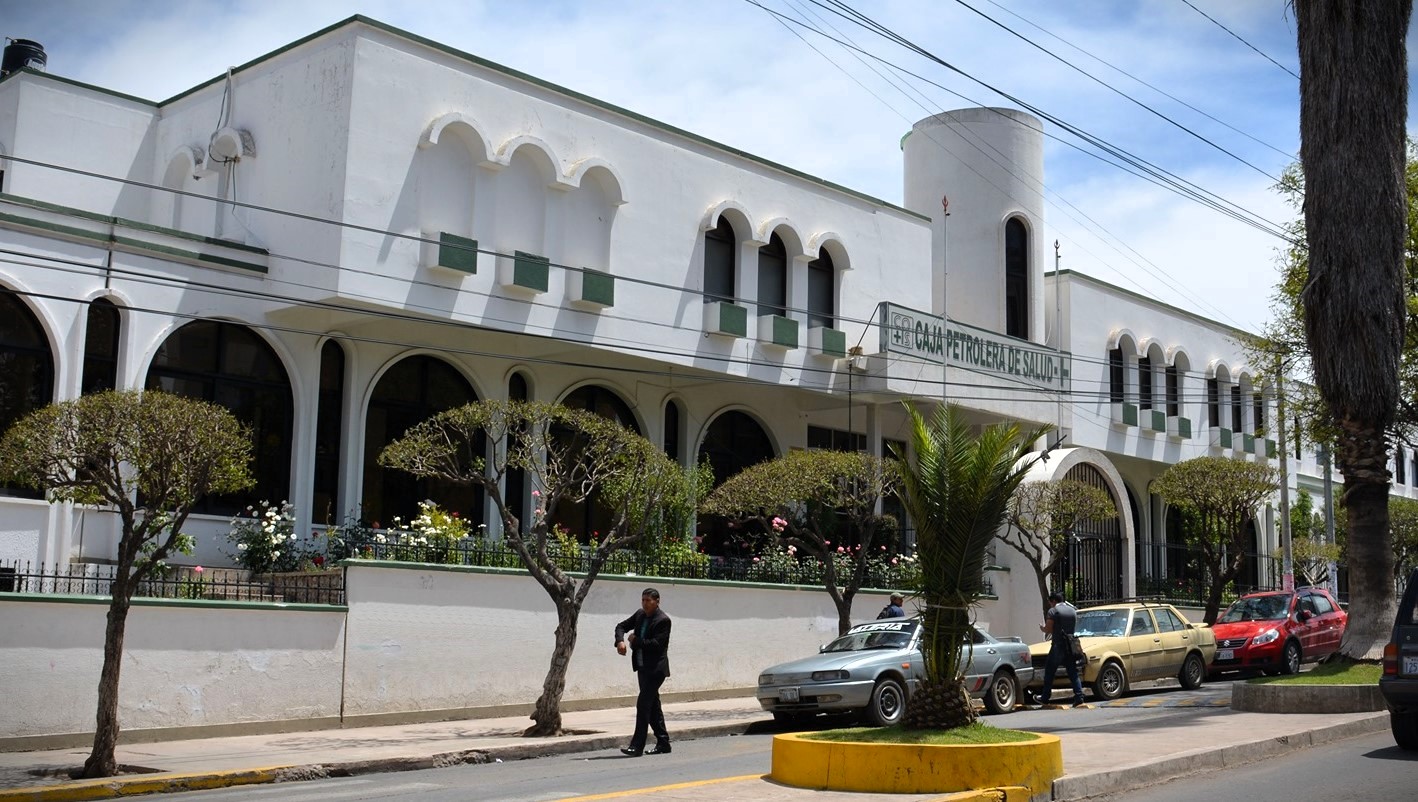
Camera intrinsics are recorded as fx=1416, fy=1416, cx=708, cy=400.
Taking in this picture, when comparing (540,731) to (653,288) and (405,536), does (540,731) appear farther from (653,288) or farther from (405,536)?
(653,288)

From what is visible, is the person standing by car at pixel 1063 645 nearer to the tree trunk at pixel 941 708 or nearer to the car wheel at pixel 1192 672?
the car wheel at pixel 1192 672

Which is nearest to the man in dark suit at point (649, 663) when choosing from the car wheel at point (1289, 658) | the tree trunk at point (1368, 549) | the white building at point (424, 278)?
the white building at point (424, 278)

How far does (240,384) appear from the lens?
21312mm

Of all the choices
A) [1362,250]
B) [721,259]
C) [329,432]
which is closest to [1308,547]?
[721,259]

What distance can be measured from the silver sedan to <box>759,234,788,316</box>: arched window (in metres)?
9.29

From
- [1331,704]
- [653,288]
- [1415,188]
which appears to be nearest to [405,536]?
[653,288]

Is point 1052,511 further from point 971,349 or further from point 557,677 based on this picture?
point 557,677

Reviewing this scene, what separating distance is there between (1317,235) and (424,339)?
13.6 meters

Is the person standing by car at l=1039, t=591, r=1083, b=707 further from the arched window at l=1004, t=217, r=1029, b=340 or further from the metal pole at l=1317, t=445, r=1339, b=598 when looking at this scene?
the metal pole at l=1317, t=445, r=1339, b=598

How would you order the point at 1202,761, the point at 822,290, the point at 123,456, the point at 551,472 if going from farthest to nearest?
the point at 822,290
the point at 551,472
the point at 123,456
the point at 1202,761

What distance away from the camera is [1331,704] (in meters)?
16.6

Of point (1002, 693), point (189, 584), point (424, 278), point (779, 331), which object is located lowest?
point (1002, 693)

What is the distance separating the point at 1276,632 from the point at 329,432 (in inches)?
634

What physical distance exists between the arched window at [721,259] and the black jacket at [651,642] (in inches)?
450
